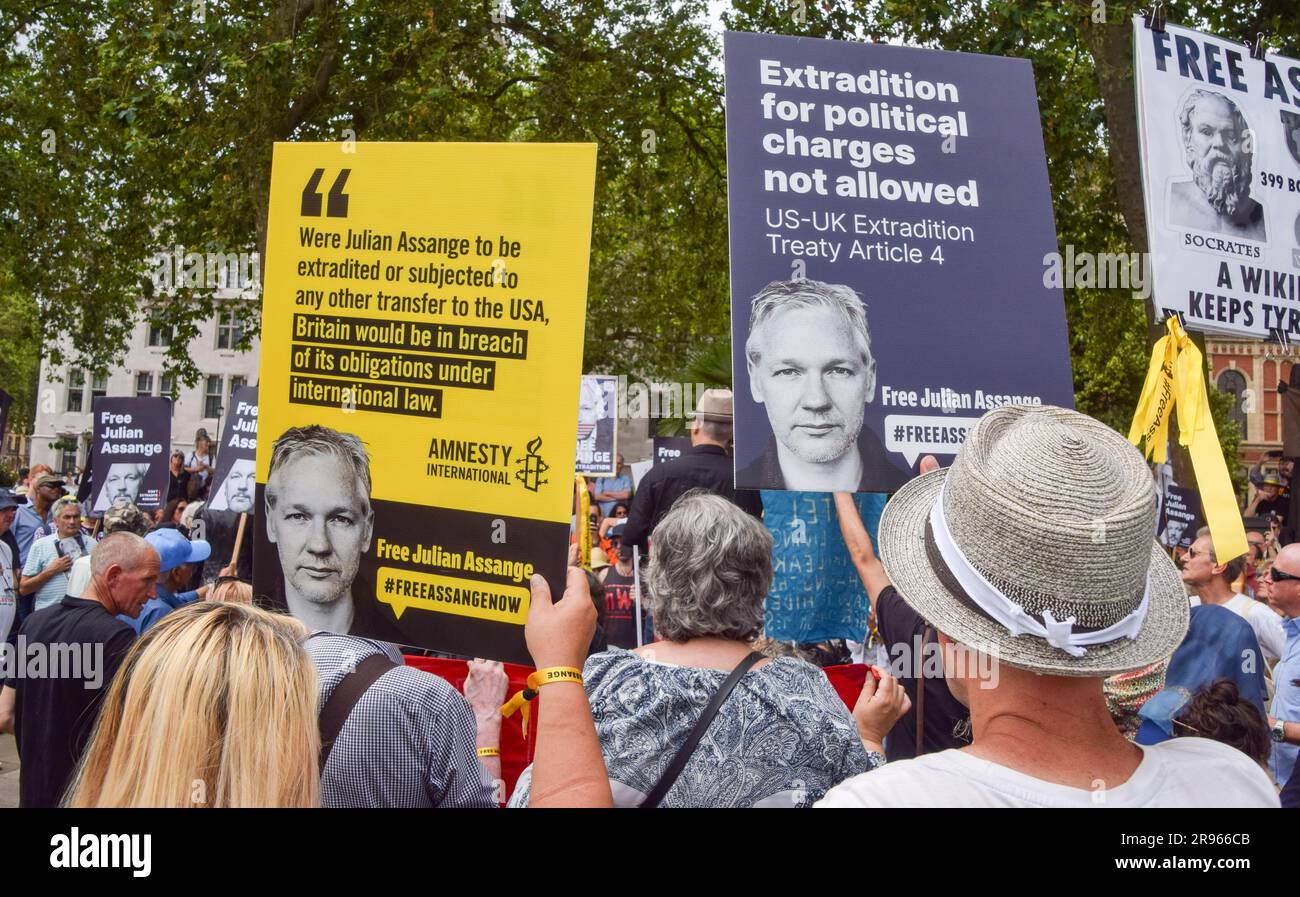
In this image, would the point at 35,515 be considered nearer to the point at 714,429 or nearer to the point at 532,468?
the point at 714,429

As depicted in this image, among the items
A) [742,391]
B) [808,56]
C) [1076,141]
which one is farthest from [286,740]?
[1076,141]

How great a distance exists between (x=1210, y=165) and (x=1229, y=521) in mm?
1405

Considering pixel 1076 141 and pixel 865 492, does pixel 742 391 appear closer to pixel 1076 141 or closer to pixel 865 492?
pixel 865 492

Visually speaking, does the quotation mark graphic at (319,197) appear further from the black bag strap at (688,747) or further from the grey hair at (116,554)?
the grey hair at (116,554)

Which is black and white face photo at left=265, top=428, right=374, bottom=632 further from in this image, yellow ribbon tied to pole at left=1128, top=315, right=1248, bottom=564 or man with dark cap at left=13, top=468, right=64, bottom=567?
man with dark cap at left=13, top=468, right=64, bottom=567

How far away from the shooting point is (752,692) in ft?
8.87

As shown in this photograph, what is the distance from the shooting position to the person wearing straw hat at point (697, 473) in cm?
613

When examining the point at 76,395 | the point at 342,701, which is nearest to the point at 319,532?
the point at 342,701

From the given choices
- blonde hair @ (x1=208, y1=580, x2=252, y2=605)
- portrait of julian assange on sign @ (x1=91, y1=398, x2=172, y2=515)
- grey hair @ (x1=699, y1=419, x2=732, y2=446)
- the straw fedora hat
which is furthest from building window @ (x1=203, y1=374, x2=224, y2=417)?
the straw fedora hat

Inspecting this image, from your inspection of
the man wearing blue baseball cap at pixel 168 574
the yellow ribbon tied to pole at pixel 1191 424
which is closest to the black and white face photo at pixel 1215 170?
the yellow ribbon tied to pole at pixel 1191 424

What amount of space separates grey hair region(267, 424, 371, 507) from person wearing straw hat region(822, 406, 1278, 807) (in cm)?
190

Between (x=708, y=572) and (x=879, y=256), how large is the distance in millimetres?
1576

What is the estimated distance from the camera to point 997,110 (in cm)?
429

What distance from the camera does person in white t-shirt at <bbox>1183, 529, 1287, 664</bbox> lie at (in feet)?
18.9
